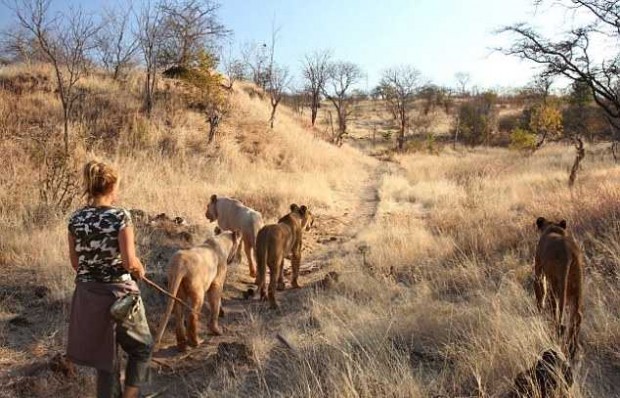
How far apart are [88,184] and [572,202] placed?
335 inches

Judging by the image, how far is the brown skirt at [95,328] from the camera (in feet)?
11.9

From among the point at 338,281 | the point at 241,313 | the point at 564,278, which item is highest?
the point at 564,278

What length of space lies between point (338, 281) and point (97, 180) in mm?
4115

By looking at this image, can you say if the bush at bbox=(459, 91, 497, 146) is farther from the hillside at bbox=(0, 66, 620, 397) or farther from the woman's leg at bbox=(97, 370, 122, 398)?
the woman's leg at bbox=(97, 370, 122, 398)

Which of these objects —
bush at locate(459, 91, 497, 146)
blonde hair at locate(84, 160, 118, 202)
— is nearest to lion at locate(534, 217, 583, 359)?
blonde hair at locate(84, 160, 118, 202)

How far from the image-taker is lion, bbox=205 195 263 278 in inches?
316

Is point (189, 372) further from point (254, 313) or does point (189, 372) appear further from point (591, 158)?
point (591, 158)

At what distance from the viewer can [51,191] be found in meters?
9.94

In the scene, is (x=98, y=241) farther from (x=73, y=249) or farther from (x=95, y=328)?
(x=95, y=328)

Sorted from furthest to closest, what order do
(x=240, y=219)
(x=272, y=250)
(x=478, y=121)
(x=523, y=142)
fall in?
(x=478, y=121)
(x=523, y=142)
(x=240, y=219)
(x=272, y=250)

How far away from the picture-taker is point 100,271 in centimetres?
366

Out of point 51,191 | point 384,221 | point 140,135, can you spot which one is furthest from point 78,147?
point 384,221

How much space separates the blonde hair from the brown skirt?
0.63 metres

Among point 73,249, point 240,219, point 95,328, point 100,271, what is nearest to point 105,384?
point 95,328
